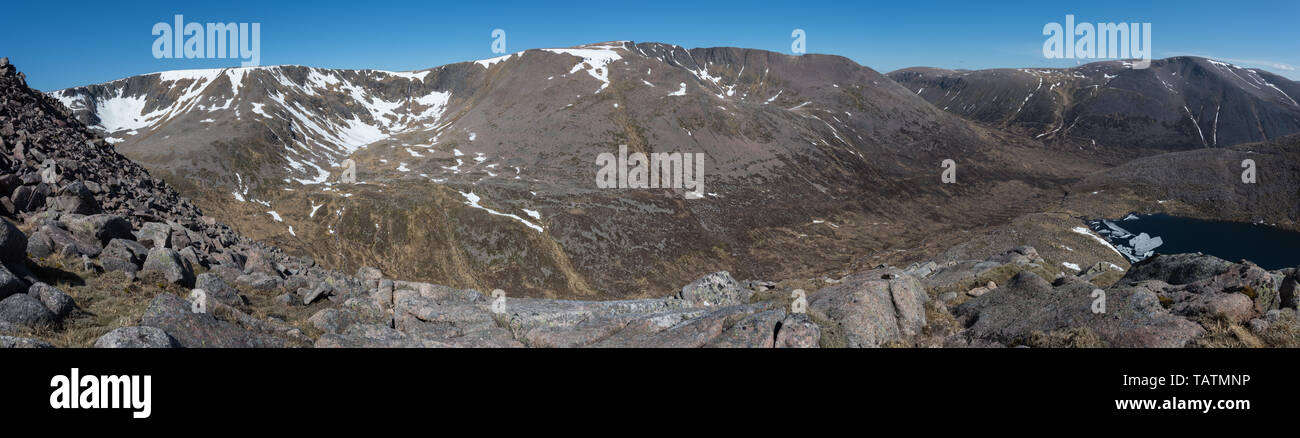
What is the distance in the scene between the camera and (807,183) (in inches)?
4823

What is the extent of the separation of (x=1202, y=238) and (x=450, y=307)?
137988 millimetres

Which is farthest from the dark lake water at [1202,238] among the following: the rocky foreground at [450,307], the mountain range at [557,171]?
the rocky foreground at [450,307]

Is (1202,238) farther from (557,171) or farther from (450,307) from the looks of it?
(450,307)

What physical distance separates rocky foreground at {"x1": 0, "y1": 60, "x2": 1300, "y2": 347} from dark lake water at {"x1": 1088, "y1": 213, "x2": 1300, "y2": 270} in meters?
86.8

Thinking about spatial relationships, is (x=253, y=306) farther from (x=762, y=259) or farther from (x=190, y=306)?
(x=762, y=259)

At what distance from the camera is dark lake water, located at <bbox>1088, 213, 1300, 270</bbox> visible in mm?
84062

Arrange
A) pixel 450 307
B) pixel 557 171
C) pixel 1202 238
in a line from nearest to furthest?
pixel 450 307
pixel 1202 238
pixel 557 171

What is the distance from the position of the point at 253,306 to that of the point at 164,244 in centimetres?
739

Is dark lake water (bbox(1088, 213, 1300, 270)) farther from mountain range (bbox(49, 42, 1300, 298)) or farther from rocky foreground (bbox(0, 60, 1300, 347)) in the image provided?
rocky foreground (bbox(0, 60, 1300, 347))

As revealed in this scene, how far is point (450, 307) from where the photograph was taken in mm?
17844

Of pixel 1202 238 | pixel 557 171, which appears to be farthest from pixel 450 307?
pixel 1202 238

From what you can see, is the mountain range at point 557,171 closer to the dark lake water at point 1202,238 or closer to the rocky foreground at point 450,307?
the dark lake water at point 1202,238

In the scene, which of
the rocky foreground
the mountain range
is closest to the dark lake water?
the mountain range

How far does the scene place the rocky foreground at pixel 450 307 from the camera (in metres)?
11.3
